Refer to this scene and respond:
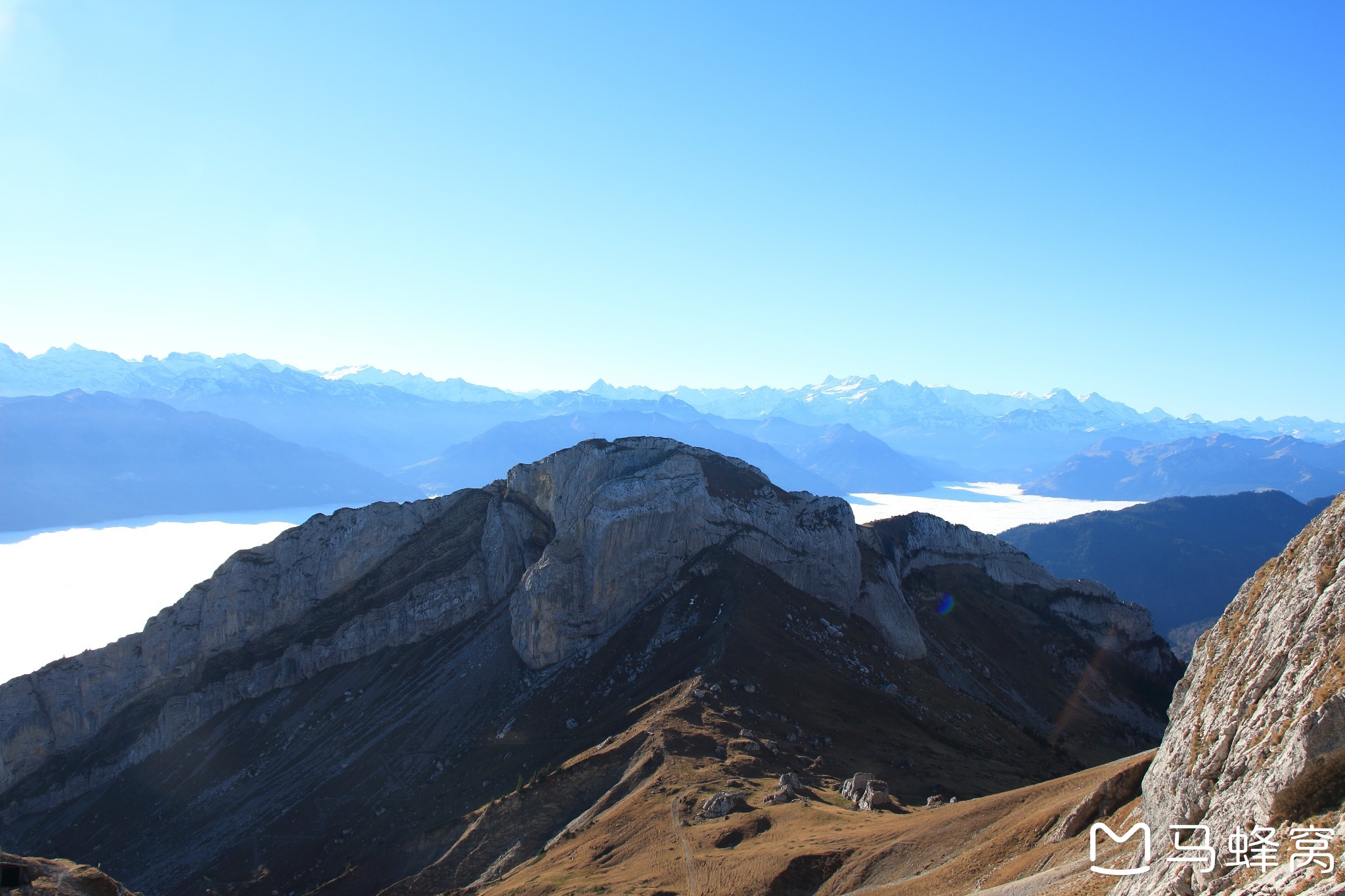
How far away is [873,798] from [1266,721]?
1277 inches

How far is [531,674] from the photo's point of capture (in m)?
82.1

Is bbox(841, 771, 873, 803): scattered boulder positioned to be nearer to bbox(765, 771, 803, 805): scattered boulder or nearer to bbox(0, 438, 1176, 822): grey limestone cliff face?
bbox(765, 771, 803, 805): scattered boulder

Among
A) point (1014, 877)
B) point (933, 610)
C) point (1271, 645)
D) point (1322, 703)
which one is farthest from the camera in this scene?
point (933, 610)

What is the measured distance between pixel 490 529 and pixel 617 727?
152ft

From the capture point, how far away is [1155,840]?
65.5ft

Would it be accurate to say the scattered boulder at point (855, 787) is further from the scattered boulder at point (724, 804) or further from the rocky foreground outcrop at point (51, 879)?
A: the rocky foreground outcrop at point (51, 879)

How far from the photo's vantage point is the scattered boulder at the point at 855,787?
47750 millimetres

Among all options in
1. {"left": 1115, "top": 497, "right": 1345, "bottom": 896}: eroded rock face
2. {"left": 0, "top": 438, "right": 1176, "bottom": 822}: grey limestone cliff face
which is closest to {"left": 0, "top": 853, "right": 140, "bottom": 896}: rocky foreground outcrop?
{"left": 1115, "top": 497, "right": 1345, "bottom": 896}: eroded rock face

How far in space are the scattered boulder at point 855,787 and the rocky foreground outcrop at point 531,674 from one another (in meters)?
4.20

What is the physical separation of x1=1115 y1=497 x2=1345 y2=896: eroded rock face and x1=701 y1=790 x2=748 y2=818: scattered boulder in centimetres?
2879

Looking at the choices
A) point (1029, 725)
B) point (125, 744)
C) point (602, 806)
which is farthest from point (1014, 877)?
point (125, 744)

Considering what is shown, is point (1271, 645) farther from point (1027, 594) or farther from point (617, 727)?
point (1027, 594)

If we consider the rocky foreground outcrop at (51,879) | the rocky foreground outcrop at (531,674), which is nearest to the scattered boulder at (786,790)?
the rocky foreground outcrop at (531,674)

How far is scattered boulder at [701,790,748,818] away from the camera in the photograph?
152 feet
